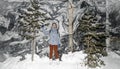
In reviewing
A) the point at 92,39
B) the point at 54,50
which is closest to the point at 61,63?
the point at 54,50

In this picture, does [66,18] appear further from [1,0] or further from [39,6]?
[1,0]

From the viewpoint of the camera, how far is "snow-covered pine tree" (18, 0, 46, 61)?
15.1 feet

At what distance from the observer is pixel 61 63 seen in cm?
459

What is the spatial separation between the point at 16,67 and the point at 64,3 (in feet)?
5.03

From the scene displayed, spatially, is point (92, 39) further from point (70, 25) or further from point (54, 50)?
point (54, 50)

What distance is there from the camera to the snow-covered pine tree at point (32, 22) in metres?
4.62

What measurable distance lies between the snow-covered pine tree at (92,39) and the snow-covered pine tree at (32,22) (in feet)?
2.51

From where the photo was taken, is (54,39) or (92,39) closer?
(92,39)

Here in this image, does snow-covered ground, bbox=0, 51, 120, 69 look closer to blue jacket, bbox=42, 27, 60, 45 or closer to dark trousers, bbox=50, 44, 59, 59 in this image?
dark trousers, bbox=50, 44, 59, 59

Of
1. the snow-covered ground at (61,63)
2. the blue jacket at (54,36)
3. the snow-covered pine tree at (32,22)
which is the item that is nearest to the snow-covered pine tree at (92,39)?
the snow-covered ground at (61,63)

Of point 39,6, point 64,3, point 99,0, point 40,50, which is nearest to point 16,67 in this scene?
point 40,50

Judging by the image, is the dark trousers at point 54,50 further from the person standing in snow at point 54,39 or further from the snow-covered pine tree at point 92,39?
the snow-covered pine tree at point 92,39

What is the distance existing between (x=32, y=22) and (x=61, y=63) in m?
0.91

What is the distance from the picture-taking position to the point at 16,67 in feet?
15.0
